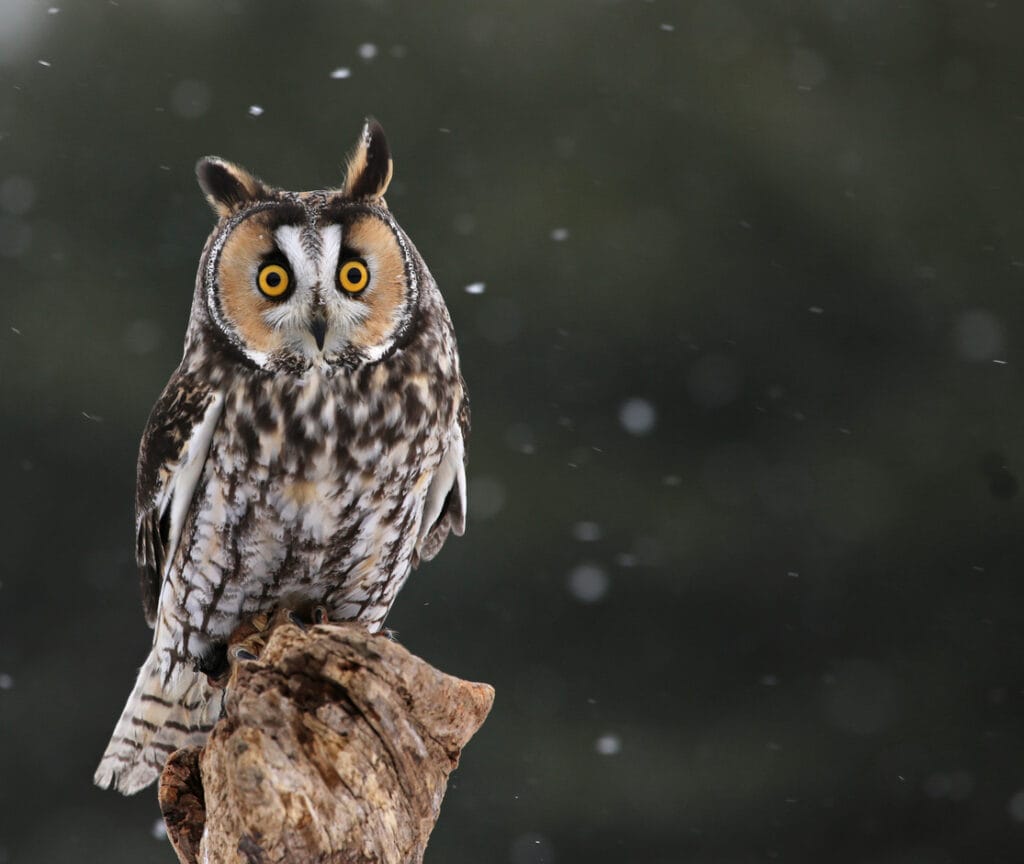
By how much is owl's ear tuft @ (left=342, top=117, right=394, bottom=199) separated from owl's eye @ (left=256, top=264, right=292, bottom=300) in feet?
0.74

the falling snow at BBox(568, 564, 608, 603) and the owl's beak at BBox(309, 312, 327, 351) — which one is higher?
the owl's beak at BBox(309, 312, 327, 351)

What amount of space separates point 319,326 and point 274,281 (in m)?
0.11

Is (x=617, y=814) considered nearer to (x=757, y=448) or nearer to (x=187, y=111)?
(x=757, y=448)

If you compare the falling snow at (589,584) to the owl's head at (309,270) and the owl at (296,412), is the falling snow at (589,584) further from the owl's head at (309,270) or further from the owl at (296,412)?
the owl's head at (309,270)

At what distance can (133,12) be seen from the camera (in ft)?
16.7

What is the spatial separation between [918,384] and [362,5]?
2.69 metres

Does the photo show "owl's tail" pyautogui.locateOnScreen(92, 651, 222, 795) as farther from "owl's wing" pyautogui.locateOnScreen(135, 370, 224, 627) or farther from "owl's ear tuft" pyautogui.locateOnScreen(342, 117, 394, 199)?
"owl's ear tuft" pyautogui.locateOnScreen(342, 117, 394, 199)

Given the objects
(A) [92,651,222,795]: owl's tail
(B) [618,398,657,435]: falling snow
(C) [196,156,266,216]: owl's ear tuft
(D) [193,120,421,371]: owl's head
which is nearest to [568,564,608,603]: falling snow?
(B) [618,398,657,435]: falling snow

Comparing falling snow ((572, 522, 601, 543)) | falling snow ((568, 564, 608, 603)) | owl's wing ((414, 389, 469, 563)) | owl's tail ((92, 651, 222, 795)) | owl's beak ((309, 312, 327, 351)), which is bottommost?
falling snow ((568, 564, 608, 603))

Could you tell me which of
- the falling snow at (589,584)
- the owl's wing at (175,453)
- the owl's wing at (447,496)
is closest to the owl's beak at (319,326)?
the owl's wing at (175,453)

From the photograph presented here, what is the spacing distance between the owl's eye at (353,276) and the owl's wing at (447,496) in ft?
1.26

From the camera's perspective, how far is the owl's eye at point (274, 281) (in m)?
2.07

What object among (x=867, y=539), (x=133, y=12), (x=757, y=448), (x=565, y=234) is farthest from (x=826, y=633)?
(x=133, y=12)

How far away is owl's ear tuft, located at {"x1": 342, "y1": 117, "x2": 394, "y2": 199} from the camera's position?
222 cm
